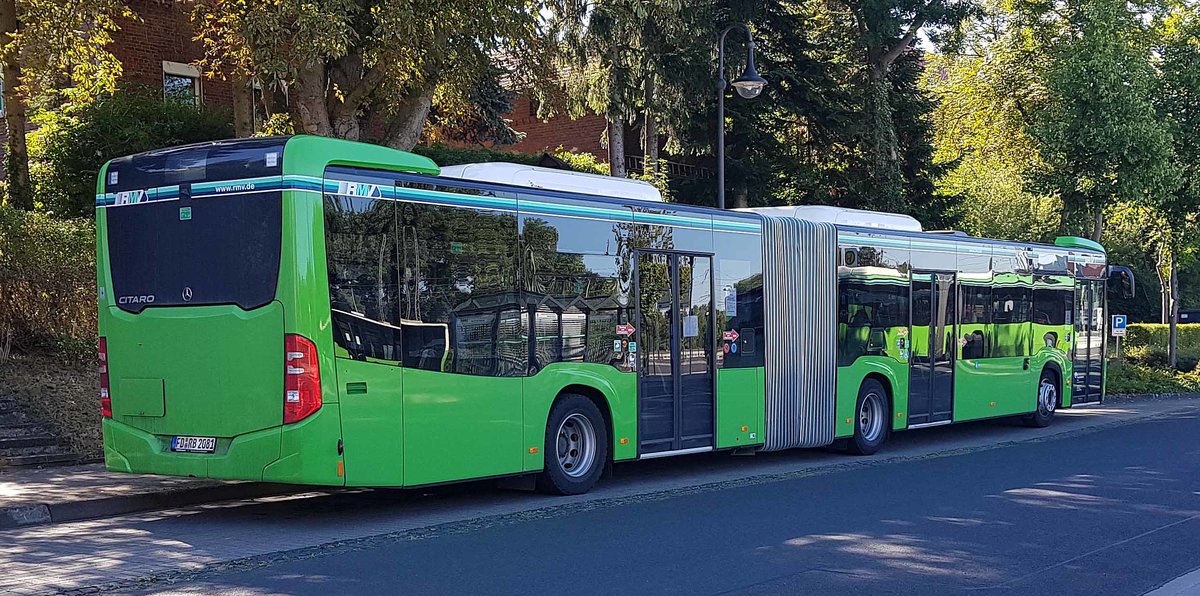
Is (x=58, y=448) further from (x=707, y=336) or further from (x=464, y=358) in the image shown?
(x=707, y=336)

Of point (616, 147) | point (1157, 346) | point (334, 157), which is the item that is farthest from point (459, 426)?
point (1157, 346)

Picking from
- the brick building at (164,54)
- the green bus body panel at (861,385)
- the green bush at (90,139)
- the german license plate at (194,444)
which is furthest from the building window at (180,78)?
the german license plate at (194,444)

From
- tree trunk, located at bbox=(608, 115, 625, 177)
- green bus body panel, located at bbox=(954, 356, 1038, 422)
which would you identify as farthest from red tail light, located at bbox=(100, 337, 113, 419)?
tree trunk, located at bbox=(608, 115, 625, 177)

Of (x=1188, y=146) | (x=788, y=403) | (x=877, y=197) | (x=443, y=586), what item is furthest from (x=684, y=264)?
(x=1188, y=146)

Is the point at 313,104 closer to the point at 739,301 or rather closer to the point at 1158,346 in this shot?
the point at 739,301

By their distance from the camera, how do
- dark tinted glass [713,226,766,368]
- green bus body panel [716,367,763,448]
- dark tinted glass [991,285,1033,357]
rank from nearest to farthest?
green bus body panel [716,367,763,448] < dark tinted glass [713,226,766,368] < dark tinted glass [991,285,1033,357]

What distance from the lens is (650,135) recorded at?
31.8m

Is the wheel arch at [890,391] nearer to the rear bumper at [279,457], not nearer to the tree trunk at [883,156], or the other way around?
the rear bumper at [279,457]

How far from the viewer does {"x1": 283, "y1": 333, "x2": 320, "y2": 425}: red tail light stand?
9.66 metres

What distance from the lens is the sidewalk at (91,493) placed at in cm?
1064

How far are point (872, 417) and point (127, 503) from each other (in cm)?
992

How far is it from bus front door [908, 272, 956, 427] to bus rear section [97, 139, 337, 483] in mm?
10372

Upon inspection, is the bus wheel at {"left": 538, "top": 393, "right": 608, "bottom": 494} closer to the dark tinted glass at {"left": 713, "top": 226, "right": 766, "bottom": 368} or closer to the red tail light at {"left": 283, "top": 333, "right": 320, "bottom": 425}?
the dark tinted glass at {"left": 713, "top": 226, "right": 766, "bottom": 368}

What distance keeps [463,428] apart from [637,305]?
2928 millimetres
